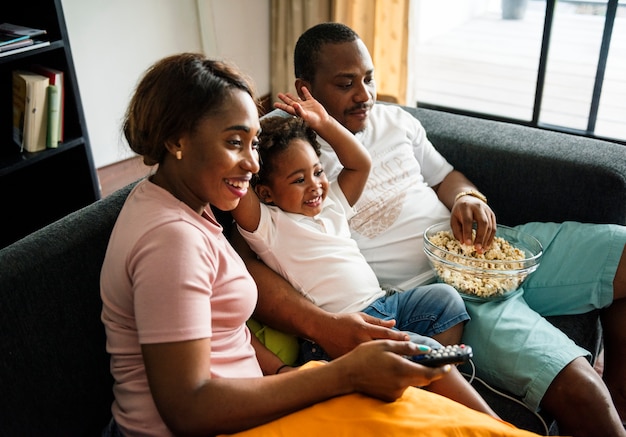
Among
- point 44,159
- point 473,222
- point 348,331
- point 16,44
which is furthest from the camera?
point 44,159

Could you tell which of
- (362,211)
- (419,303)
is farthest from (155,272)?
(362,211)

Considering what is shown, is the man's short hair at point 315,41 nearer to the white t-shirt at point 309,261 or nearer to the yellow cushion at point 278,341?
the white t-shirt at point 309,261

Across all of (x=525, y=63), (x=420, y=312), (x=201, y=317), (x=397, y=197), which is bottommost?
(x=525, y=63)

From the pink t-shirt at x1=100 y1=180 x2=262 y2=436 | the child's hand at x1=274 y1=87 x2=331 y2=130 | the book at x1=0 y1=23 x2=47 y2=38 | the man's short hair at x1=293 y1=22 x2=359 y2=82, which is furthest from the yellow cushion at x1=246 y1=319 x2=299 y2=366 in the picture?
the book at x1=0 y1=23 x2=47 y2=38

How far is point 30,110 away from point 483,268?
171cm

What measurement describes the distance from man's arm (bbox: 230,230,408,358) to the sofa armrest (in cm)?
77

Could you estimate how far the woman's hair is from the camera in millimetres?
1003

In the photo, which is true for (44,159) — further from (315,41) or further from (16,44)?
(315,41)

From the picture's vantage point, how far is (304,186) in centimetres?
138

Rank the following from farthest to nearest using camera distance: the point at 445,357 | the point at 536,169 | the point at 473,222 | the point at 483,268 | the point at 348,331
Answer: the point at 536,169, the point at 473,222, the point at 483,268, the point at 348,331, the point at 445,357

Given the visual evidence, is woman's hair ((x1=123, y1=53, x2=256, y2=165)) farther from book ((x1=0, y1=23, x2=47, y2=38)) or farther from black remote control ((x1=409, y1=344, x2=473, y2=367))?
book ((x1=0, y1=23, x2=47, y2=38))

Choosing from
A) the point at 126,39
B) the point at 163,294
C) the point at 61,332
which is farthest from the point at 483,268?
the point at 126,39

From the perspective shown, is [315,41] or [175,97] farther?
[315,41]

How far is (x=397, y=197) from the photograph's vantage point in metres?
1.67
